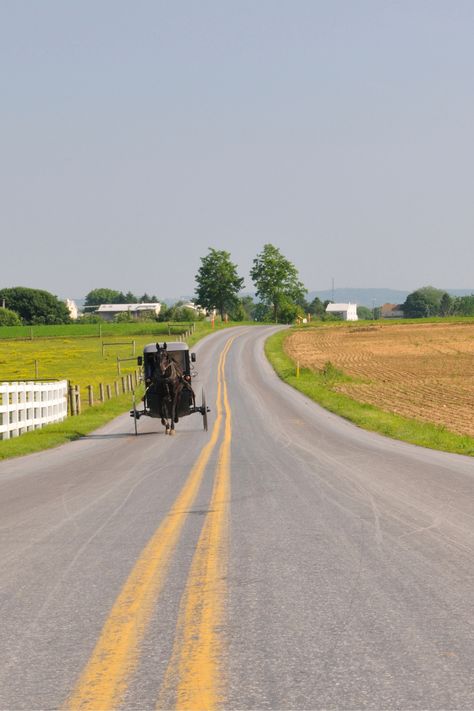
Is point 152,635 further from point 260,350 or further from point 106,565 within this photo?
point 260,350

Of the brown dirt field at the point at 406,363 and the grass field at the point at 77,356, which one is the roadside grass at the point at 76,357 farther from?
the brown dirt field at the point at 406,363

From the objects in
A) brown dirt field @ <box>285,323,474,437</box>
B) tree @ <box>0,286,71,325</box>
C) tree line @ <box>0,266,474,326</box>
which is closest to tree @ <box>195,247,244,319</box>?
tree line @ <box>0,266,474,326</box>

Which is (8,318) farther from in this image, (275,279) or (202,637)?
(202,637)

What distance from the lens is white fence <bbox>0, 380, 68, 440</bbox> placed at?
22562 millimetres

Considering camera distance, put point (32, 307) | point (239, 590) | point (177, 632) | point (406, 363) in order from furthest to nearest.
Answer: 1. point (32, 307)
2. point (406, 363)
3. point (239, 590)
4. point (177, 632)

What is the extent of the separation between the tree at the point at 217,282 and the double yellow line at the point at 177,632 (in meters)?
178

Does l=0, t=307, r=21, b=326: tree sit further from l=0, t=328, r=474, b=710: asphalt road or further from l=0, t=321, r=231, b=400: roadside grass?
l=0, t=328, r=474, b=710: asphalt road

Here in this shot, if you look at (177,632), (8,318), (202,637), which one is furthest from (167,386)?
(8,318)

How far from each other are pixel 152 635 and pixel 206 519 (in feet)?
13.5

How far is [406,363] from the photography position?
66.8 meters

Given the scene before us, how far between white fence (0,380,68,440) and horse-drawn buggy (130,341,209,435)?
9.31 feet

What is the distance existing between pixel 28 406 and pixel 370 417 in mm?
11316

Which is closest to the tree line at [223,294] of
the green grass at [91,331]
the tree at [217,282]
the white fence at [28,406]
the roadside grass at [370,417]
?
the tree at [217,282]

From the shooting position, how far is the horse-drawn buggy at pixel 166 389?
24.2 meters
